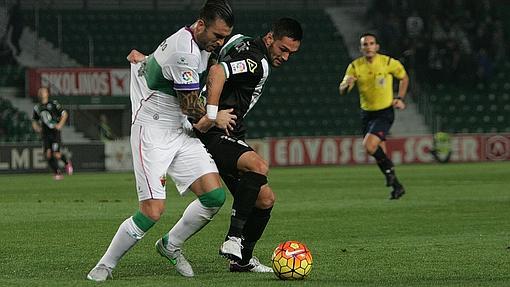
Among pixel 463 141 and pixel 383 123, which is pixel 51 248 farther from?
pixel 463 141

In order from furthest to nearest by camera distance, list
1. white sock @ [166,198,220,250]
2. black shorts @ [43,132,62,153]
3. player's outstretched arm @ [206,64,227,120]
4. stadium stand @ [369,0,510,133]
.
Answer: stadium stand @ [369,0,510,133], black shorts @ [43,132,62,153], white sock @ [166,198,220,250], player's outstretched arm @ [206,64,227,120]

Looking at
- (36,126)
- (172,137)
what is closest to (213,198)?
(172,137)

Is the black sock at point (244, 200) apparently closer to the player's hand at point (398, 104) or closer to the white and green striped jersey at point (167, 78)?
the white and green striped jersey at point (167, 78)

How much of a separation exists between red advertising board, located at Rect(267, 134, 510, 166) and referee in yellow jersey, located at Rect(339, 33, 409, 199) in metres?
14.9

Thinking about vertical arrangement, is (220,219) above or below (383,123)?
below

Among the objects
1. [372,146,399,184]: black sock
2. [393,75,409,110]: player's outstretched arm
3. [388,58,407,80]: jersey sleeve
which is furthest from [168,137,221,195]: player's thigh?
[388,58,407,80]: jersey sleeve

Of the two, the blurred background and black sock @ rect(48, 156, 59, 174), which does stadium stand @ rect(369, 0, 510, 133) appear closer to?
the blurred background

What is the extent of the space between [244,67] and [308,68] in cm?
3176

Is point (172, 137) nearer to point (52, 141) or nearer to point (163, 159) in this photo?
point (163, 159)

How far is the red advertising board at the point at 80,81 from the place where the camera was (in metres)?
34.0

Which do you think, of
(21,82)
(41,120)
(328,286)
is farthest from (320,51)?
(328,286)

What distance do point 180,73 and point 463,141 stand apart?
28.0 meters

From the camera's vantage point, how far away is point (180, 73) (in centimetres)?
809

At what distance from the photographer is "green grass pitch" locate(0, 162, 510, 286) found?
8.33 meters
